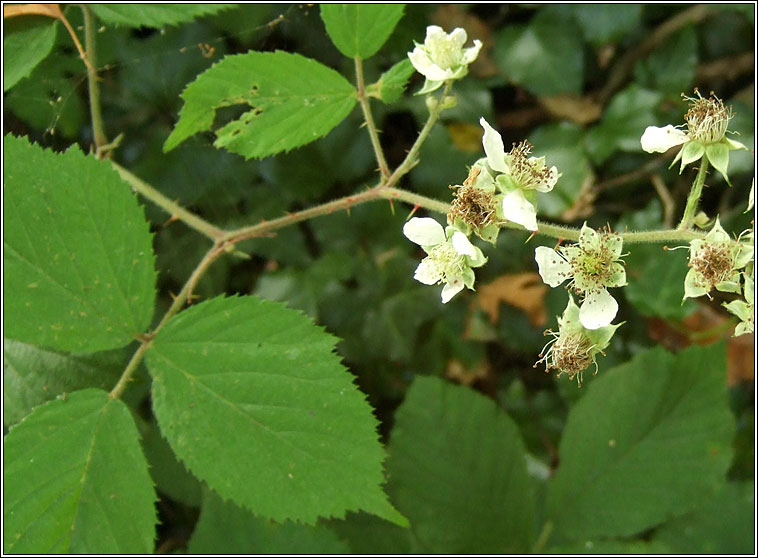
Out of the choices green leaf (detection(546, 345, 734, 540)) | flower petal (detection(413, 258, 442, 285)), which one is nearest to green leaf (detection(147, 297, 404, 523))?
flower petal (detection(413, 258, 442, 285))

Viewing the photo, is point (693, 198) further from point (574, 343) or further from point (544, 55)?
point (544, 55)

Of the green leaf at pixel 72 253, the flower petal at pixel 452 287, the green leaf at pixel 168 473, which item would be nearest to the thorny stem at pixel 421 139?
the flower petal at pixel 452 287

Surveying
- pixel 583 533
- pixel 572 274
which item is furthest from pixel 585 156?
pixel 583 533

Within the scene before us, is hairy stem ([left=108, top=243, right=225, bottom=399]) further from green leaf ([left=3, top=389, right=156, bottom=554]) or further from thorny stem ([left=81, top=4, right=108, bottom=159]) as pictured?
thorny stem ([left=81, top=4, right=108, bottom=159])

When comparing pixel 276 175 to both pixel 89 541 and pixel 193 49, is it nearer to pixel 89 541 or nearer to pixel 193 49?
pixel 193 49

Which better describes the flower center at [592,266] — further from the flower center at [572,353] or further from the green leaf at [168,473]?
the green leaf at [168,473]

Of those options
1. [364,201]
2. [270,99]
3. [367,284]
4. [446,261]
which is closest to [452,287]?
[446,261]
